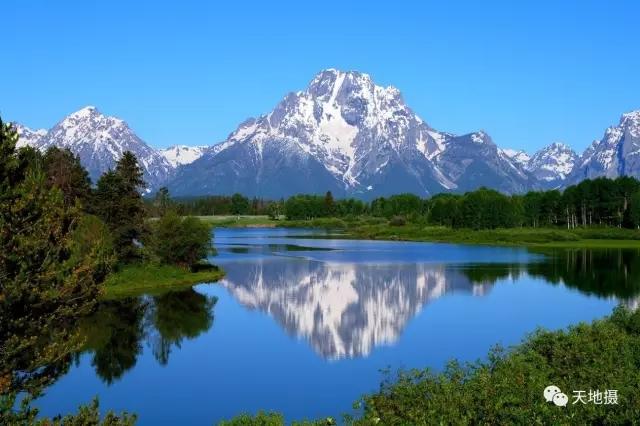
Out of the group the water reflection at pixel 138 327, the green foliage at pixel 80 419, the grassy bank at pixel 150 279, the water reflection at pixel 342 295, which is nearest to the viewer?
the green foliage at pixel 80 419

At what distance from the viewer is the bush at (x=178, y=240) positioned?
91312mm

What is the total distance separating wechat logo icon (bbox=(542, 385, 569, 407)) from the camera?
2470 cm

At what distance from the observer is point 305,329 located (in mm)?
61656

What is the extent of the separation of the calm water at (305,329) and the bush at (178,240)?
6.05 metres

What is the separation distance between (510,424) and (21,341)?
52.3 feet

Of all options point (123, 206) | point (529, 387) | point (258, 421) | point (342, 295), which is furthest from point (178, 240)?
point (529, 387)

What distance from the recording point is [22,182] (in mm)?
24594

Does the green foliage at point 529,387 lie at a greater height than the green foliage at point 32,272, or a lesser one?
lesser

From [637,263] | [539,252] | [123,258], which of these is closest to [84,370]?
[123,258]

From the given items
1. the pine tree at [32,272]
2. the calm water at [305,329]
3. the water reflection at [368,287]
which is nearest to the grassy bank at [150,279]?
the calm water at [305,329]

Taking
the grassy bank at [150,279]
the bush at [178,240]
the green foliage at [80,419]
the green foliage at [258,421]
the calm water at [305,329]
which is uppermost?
the bush at [178,240]

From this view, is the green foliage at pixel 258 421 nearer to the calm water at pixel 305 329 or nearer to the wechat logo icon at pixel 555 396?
the wechat logo icon at pixel 555 396

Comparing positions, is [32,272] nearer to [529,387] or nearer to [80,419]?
[80,419]

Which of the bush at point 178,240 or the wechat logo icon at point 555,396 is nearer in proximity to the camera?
the wechat logo icon at point 555,396
